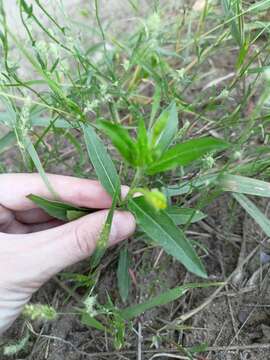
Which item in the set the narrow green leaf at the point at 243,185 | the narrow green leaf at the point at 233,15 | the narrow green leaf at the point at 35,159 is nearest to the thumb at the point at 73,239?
the narrow green leaf at the point at 35,159

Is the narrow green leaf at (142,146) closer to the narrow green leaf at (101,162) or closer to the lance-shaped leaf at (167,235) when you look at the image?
the lance-shaped leaf at (167,235)

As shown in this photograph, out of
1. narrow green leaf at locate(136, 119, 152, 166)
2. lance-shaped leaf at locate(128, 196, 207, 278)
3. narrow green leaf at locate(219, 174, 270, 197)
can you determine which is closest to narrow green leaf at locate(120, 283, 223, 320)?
lance-shaped leaf at locate(128, 196, 207, 278)

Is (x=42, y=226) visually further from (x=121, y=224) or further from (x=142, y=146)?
(x=142, y=146)

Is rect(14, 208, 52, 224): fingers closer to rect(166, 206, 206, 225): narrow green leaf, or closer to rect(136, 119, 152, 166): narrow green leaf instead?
rect(166, 206, 206, 225): narrow green leaf

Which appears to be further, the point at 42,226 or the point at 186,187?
the point at 42,226

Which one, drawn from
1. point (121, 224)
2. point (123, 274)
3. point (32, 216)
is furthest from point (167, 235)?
point (32, 216)

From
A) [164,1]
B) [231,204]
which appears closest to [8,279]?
[231,204]

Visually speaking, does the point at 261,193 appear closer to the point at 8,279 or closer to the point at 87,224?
the point at 87,224
